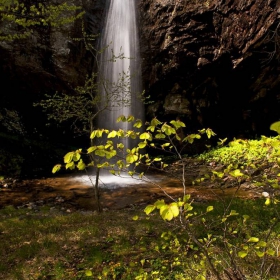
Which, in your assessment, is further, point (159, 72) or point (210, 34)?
point (159, 72)

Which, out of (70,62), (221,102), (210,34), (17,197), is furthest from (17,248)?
(221,102)

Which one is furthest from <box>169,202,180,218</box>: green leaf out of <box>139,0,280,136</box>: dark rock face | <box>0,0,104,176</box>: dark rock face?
<box>139,0,280,136</box>: dark rock face

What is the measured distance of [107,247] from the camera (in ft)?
14.1

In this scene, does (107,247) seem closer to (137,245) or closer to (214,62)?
(137,245)

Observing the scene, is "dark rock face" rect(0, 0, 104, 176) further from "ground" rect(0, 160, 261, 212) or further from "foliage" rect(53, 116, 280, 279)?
"foliage" rect(53, 116, 280, 279)

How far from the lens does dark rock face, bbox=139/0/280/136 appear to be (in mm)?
12586

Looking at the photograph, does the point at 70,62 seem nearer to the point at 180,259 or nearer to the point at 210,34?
the point at 210,34

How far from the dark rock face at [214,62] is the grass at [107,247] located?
10.0 metres

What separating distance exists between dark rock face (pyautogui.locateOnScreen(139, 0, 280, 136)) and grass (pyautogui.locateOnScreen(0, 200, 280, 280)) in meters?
10.0

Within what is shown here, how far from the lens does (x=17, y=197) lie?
27.8 ft

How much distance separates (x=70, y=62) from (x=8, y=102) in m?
5.08

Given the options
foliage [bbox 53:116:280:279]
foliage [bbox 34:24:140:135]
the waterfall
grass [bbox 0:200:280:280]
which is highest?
the waterfall

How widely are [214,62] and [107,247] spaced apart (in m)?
12.5

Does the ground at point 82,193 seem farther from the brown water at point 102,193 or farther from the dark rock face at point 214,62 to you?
the dark rock face at point 214,62
